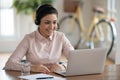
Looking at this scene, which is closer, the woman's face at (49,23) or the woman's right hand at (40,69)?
the woman's right hand at (40,69)

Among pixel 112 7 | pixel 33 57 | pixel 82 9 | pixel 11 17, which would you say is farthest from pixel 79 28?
pixel 33 57

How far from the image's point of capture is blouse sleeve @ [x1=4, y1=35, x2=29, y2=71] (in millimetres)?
2898

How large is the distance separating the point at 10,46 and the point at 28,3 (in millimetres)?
1041

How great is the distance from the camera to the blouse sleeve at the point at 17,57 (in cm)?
290

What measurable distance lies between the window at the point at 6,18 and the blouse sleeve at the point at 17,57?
177 inches

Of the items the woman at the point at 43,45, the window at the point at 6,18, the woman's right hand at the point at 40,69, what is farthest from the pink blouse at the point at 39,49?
the window at the point at 6,18

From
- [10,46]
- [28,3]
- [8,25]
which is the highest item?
[28,3]

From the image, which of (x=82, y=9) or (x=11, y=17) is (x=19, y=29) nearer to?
(x=11, y=17)

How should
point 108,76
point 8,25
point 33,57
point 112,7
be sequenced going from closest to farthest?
point 108,76 → point 33,57 → point 112,7 → point 8,25

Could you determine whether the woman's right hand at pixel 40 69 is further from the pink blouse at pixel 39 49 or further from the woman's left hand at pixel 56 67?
the pink blouse at pixel 39 49

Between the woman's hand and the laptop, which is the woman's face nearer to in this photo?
the woman's hand

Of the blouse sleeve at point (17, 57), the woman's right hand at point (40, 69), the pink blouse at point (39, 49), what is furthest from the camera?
the pink blouse at point (39, 49)

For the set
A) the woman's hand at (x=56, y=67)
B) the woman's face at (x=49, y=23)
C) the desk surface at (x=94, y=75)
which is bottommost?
the desk surface at (x=94, y=75)

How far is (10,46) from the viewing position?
7.55 m
